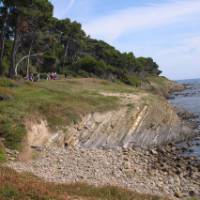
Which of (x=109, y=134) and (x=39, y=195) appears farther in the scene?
(x=109, y=134)

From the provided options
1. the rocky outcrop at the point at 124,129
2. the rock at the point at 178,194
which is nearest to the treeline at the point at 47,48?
the rocky outcrop at the point at 124,129

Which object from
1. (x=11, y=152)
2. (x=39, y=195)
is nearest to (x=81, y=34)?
(x=11, y=152)

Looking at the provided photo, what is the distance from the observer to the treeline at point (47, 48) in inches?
1905

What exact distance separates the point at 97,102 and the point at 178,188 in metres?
14.8

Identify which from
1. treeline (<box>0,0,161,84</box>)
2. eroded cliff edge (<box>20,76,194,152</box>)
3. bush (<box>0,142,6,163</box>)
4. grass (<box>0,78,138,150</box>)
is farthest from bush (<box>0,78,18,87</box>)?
bush (<box>0,142,6,163</box>)

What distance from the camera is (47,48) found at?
72.1 metres

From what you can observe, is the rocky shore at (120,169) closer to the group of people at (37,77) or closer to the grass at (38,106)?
the grass at (38,106)

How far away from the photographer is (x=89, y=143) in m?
32.3

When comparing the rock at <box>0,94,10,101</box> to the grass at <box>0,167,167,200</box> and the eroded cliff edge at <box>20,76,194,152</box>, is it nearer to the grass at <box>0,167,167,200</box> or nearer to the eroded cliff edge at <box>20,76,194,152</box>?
the eroded cliff edge at <box>20,76,194,152</box>

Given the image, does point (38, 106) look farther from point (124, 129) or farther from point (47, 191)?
point (47, 191)

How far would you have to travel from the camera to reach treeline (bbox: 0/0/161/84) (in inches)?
1905

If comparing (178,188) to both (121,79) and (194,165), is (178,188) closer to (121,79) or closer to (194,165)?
(194,165)

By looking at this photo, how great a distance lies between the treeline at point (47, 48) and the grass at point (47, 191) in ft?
106

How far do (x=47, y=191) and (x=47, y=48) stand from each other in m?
58.6
